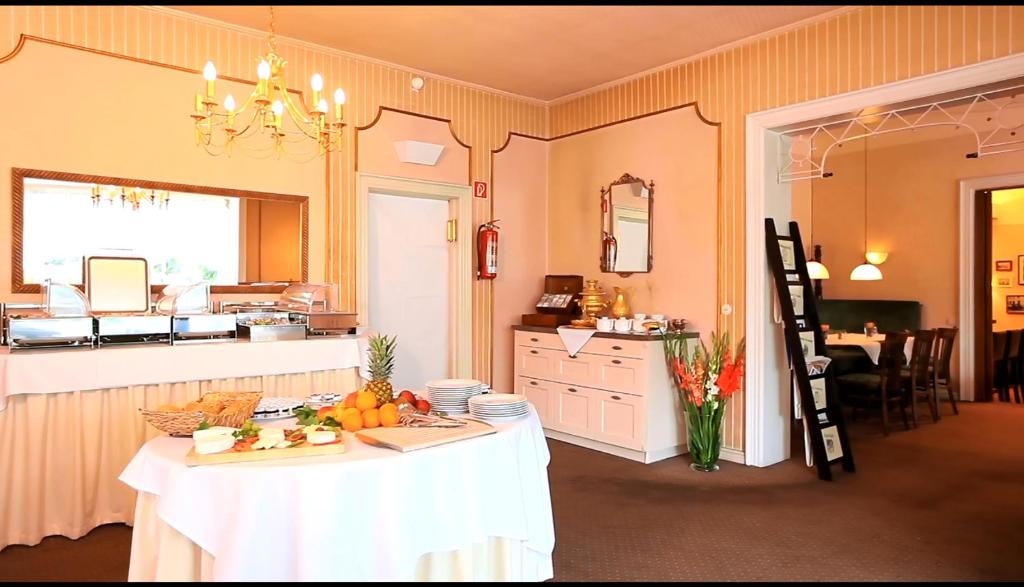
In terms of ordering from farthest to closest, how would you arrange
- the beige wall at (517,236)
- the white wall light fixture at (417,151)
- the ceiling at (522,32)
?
the beige wall at (517,236)
the white wall light fixture at (417,151)
the ceiling at (522,32)

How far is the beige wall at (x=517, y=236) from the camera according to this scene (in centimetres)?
621

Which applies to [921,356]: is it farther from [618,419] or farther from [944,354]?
[618,419]

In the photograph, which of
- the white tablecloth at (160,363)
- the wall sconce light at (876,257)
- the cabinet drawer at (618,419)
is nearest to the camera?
the white tablecloth at (160,363)

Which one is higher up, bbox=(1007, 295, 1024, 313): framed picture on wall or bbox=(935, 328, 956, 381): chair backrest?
bbox=(1007, 295, 1024, 313): framed picture on wall

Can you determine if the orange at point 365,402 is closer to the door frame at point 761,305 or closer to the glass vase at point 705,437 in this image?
the glass vase at point 705,437

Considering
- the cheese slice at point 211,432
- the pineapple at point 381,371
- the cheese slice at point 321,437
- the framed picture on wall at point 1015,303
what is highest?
the framed picture on wall at point 1015,303

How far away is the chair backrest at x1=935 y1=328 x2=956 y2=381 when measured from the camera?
7.22 m

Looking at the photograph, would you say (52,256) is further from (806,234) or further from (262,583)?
→ (806,234)

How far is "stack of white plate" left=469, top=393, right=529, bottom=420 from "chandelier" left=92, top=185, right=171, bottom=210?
3.00 m

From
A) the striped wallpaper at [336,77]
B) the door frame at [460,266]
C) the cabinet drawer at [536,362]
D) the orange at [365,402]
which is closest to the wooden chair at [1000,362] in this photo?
the cabinet drawer at [536,362]

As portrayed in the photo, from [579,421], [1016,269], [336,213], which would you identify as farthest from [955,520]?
[1016,269]

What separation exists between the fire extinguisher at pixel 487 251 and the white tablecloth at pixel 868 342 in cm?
351

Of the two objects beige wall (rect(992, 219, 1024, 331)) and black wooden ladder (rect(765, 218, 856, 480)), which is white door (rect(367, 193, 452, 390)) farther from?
beige wall (rect(992, 219, 1024, 331))

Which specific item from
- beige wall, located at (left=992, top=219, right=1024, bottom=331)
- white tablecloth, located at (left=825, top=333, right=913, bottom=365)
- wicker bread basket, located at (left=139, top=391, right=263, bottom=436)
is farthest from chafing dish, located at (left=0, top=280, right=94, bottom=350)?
beige wall, located at (left=992, top=219, right=1024, bottom=331)
